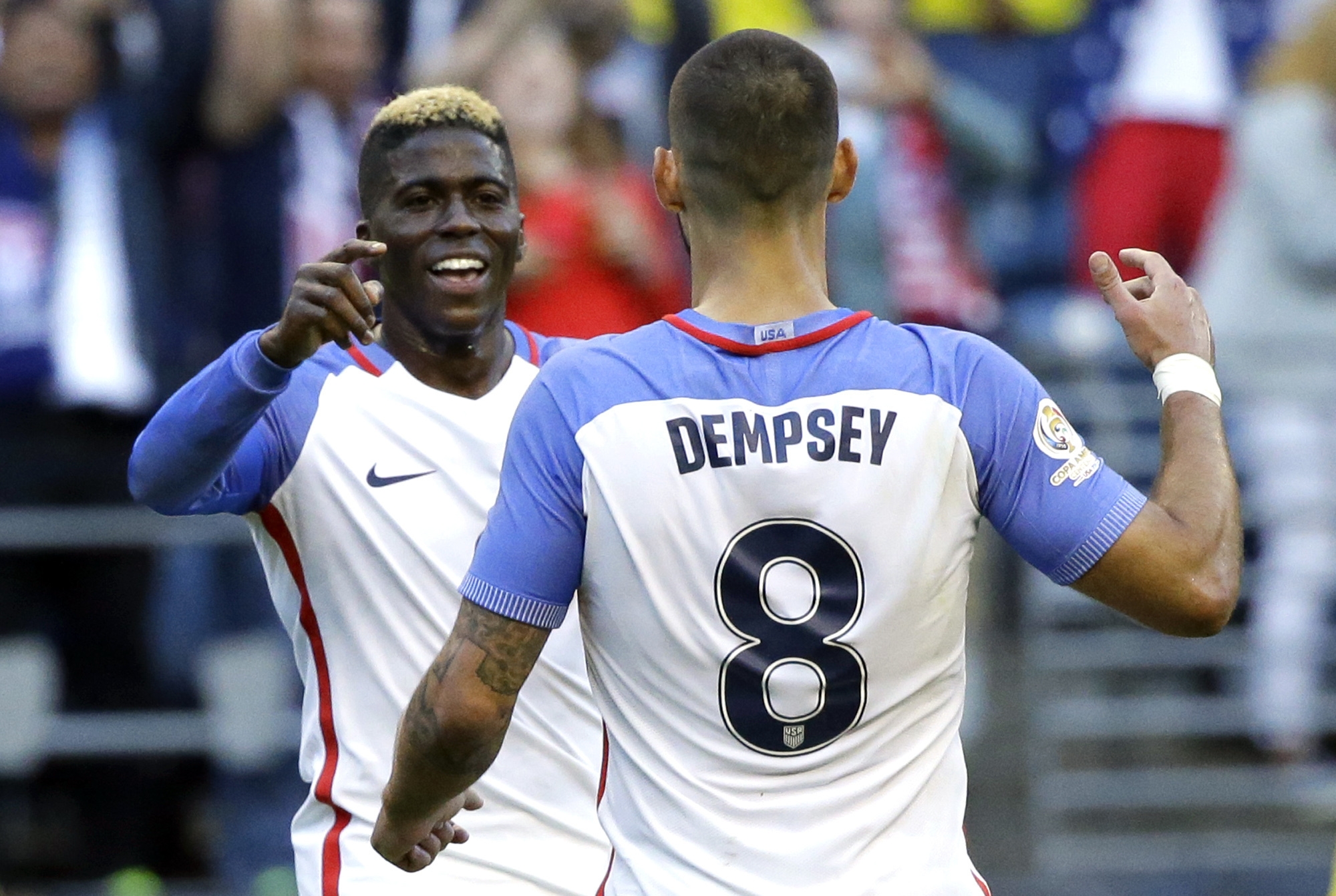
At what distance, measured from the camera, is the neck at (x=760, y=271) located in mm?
3188

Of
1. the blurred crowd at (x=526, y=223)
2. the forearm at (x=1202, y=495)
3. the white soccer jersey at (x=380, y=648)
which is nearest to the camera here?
the forearm at (x=1202, y=495)

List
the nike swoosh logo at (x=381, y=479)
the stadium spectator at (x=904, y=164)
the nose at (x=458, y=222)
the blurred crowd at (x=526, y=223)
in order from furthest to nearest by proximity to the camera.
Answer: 1. the stadium spectator at (x=904, y=164)
2. the blurred crowd at (x=526, y=223)
3. the nose at (x=458, y=222)
4. the nike swoosh logo at (x=381, y=479)

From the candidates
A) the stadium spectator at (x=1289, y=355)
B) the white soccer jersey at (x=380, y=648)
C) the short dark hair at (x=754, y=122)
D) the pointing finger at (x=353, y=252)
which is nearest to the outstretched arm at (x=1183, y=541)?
the short dark hair at (x=754, y=122)

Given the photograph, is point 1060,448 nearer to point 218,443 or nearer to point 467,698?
point 467,698

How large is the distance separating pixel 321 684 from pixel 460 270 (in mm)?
968

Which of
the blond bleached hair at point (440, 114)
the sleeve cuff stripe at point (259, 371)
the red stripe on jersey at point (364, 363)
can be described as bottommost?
the red stripe on jersey at point (364, 363)

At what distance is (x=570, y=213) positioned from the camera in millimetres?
7535

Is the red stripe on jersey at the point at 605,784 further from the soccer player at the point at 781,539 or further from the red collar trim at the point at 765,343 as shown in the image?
the red collar trim at the point at 765,343

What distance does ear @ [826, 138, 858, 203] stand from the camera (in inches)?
130

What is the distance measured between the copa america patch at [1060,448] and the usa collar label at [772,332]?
41cm

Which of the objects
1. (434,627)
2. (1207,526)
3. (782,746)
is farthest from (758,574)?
(434,627)

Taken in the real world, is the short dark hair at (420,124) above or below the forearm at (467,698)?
above

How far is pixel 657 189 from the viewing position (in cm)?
332

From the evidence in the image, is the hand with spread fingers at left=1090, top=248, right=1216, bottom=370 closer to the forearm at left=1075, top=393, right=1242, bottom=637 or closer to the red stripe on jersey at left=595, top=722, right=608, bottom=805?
the forearm at left=1075, top=393, right=1242, bottom=637
